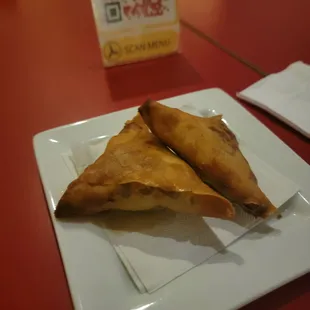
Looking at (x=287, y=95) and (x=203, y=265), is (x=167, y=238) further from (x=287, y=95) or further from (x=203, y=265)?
(x=287, y=95)

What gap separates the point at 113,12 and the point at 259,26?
0.43 metres

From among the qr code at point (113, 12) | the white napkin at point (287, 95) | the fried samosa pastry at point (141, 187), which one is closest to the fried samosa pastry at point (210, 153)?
the fried samosa pastry at point (141, 187)

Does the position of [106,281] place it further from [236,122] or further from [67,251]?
[236,122]

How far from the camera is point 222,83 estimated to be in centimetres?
78

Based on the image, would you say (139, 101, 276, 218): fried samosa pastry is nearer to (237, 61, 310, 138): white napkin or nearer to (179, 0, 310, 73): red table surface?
(237, 61, 310, 138): white napkin

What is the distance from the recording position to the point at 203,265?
41 cm

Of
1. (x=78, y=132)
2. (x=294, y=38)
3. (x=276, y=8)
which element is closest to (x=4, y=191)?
(x=78, y=132)

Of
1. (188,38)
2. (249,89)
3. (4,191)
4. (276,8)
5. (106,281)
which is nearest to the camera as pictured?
(106,281)

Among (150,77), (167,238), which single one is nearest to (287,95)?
(150,77)

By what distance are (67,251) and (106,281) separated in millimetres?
56

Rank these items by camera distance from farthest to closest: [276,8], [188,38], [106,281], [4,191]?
[276,8] → [188,38] → [4,191] → [106,281]

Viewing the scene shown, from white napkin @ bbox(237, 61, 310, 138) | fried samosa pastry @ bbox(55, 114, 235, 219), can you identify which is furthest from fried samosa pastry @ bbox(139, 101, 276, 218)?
white napkin @ bbox(237, 61, 310, 138)

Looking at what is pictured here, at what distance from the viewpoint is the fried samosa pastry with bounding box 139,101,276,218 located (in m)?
0.43

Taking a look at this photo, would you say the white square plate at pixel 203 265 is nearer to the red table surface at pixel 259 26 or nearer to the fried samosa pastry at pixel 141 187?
the fried samosa pastry at pixel 141 187
